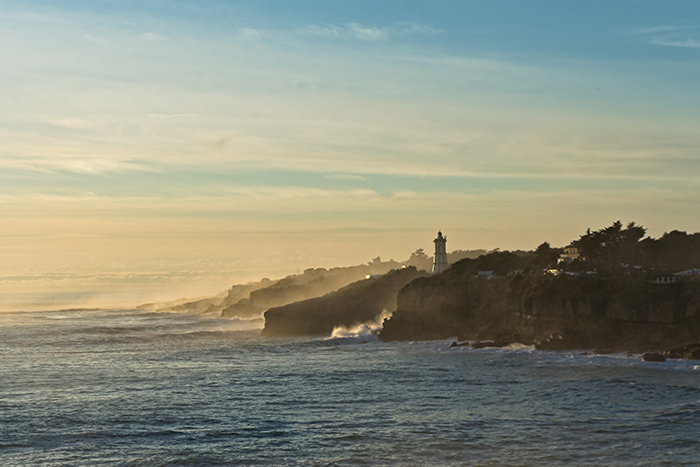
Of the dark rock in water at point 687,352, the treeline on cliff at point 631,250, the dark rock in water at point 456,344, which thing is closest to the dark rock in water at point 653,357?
the dark rock in water at point 687,352

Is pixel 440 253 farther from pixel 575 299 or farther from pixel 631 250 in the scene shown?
pixel 575 299

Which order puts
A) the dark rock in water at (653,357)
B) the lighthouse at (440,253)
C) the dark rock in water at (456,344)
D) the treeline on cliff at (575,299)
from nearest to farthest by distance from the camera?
the dark rock in water at (653,357) < the treeline on cliff at (575,299) < the dark rock in water at (456,344) < the lighthouse at (440,253)

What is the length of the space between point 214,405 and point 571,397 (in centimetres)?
2282

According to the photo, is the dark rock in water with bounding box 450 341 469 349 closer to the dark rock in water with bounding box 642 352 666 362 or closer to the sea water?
the sea water

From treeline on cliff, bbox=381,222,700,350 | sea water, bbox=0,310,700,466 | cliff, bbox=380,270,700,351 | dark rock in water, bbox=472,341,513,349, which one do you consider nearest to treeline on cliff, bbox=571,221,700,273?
treeline on cliff, bbox=381,222,700,350

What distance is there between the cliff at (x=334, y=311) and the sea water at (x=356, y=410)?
32.8 meters

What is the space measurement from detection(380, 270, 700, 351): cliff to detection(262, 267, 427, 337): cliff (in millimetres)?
15178

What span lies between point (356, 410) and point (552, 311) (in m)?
39.3

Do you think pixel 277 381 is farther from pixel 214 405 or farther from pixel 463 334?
pixel 463 334

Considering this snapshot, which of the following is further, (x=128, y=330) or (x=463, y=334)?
(x=128, y=330)

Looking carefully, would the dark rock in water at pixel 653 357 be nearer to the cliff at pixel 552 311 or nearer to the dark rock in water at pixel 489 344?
the cliff at pixel 552 311

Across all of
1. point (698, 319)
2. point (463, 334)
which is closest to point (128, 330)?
point (463, 334)

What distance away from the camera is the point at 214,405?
40.6m

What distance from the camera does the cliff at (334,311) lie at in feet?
334
